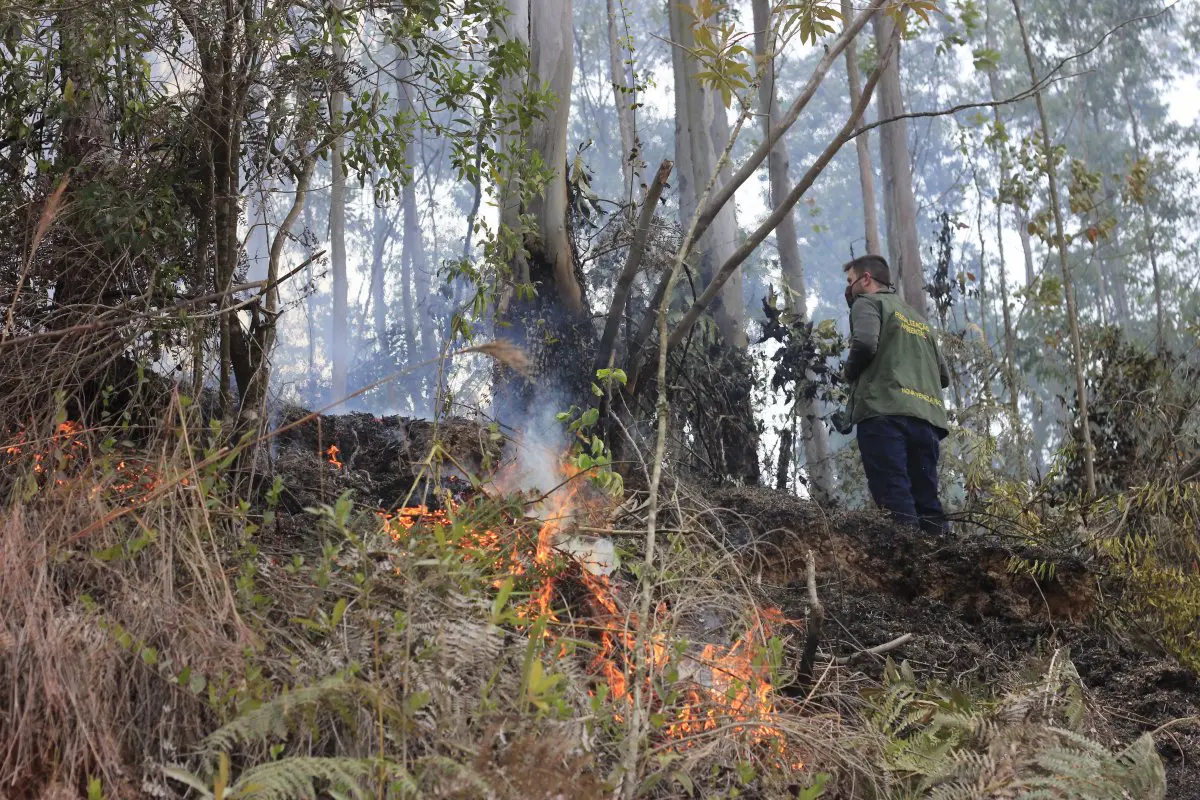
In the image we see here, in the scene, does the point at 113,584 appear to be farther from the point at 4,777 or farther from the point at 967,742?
the point at 967,742

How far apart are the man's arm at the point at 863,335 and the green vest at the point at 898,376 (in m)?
0.03

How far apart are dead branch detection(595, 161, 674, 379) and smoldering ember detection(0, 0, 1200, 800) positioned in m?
0.09

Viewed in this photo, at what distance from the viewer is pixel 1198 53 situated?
33.0m

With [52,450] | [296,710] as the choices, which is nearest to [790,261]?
[52,450]

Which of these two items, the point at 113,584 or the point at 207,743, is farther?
the point at 113,584

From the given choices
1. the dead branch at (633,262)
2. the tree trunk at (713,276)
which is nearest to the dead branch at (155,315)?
the dead branch at (633,262)

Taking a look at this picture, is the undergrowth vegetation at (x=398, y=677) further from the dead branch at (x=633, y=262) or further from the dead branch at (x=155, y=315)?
the dead branch at (x=633, y=262)

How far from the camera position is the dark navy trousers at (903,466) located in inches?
238

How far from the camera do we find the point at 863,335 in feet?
20.7

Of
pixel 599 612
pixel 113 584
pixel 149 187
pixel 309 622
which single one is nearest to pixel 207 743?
pixel 309 622

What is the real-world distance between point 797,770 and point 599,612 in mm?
796

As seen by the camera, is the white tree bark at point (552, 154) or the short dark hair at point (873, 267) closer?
the short dark hair at point (873, 267)

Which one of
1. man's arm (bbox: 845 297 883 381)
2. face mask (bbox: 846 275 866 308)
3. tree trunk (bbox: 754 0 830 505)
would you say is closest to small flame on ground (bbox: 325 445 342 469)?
man's arm (bbox: 845 297 883 381)

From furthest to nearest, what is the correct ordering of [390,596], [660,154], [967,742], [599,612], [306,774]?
[660,154] < [599,612] < [967,742] < [390,596] < [306,774]
